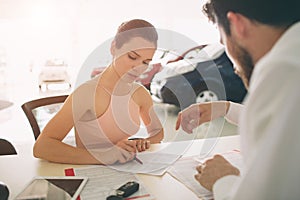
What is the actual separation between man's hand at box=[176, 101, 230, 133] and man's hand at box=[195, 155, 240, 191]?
0.88 ft

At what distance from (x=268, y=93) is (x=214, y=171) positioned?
49 centimetres

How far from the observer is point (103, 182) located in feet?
3.79

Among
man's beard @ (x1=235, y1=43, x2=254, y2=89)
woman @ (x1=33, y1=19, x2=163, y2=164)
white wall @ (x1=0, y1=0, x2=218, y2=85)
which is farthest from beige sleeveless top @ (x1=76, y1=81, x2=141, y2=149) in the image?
white wall @ (x1=0, y1=0, x2=218, y2=85)

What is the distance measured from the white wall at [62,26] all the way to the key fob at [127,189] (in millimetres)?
3698

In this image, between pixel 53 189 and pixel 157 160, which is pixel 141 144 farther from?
pixel 53 189

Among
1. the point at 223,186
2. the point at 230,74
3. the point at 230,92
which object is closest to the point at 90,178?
the point at 223,186

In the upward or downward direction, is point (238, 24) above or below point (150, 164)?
above

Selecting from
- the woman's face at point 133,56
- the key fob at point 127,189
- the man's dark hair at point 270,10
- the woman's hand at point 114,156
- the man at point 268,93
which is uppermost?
the man's dark hair at point 270,10

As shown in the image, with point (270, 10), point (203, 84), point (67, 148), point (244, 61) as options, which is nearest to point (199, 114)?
point (67, 148)

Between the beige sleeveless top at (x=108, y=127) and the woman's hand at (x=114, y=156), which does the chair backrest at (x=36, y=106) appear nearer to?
the beige sleeveless top at (x=108, y=127)

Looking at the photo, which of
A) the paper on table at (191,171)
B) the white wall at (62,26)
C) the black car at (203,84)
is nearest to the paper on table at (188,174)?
the paper on table at (191,171)

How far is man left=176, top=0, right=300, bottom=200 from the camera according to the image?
577 mm

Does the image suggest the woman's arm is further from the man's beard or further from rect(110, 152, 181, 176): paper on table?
the man's beard

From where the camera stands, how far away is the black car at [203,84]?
8.43 ft
